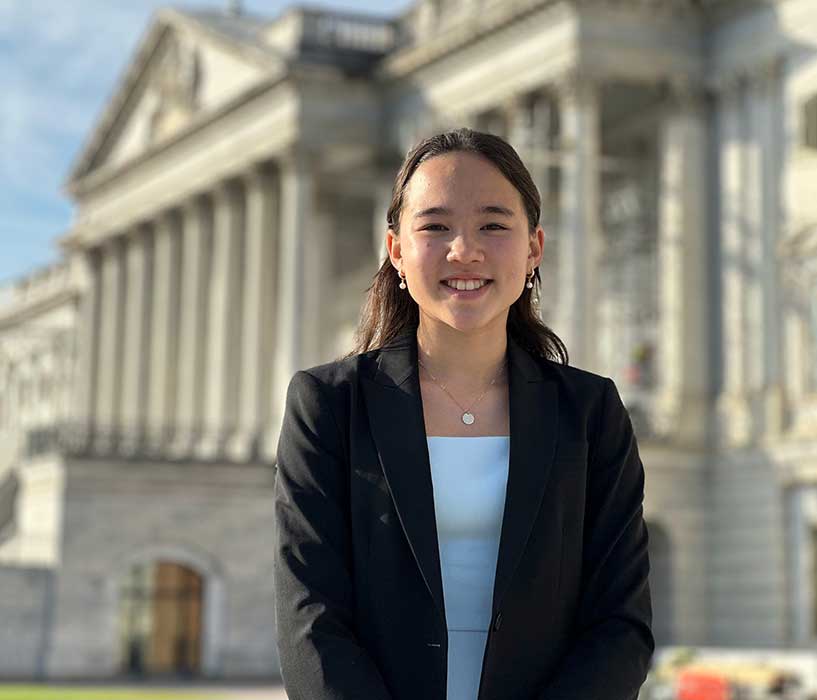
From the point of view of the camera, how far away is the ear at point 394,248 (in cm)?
488

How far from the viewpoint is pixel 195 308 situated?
2771 inches

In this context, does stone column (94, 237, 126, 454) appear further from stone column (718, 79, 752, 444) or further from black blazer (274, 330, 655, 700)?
black blazer (274, 330, 655, 700)

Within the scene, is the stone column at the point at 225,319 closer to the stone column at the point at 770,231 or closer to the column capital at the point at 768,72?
the stone column at the point at 770,231

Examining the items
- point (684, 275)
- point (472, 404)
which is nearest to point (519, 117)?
point (684, 275)

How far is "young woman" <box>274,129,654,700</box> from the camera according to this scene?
4367 millimetres

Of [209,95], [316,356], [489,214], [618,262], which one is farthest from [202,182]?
[489,214]

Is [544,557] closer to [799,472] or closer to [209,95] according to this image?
[799,472]

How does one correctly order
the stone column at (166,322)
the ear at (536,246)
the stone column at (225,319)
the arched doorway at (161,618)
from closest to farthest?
1. the ear at (536,246)
2. the arched doorway at (161,618)
3. the stone column at (225,319)
4. the stone column at (166,322)

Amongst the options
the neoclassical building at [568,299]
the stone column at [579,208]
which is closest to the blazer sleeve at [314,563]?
the neoclassical building at [568,299]

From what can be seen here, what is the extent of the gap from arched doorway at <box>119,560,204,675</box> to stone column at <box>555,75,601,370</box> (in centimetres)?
1325

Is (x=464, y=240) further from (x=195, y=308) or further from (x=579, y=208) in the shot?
(x=195, y=308)

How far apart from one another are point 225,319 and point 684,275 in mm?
21703

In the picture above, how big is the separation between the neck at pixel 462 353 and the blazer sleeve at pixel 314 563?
0.34 m

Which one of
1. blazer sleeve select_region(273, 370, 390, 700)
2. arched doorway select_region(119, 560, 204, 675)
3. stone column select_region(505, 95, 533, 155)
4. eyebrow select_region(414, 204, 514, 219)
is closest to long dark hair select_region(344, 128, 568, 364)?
eyebrow select_region(414, 204, 514, 219)
